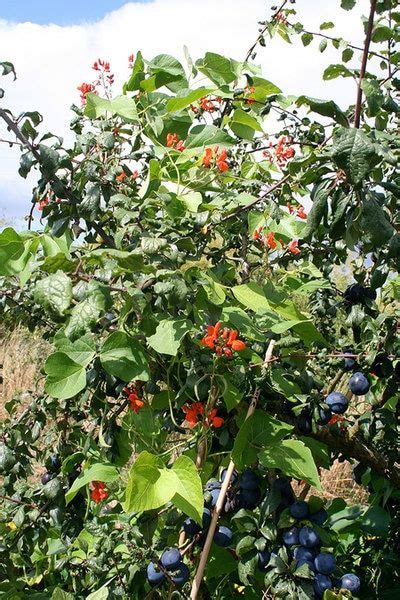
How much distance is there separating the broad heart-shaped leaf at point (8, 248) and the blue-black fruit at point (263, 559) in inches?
28.7

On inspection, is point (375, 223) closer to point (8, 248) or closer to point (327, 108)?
point (327, 108)

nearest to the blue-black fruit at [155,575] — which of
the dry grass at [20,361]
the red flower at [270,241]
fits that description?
the red flower at [270,241]

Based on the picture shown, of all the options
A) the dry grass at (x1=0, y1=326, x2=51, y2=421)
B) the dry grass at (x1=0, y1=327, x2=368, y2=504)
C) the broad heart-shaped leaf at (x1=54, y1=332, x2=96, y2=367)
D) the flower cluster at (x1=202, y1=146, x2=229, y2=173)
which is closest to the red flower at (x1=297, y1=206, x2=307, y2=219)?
the flower cluster at (x1=202, y1=146, x2=229, y2=173)

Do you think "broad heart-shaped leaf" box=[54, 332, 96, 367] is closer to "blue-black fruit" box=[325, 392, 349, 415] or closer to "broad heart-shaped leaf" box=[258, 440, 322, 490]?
"broad heart-shaped leaf" box=[258, 440, 322, 490]

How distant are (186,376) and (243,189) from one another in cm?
65

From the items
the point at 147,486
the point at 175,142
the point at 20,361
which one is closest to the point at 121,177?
the point at 175,142

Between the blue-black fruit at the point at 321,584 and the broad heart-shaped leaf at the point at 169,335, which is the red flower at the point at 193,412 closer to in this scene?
the broad heart-shaped leaf at the point at 169,335

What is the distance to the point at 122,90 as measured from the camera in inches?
61.4

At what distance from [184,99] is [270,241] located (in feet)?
1.25

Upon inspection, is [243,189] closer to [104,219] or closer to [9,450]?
[104,219]

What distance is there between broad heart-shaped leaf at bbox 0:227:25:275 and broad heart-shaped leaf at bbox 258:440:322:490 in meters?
0.59

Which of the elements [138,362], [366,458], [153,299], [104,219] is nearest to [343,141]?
[153,299]

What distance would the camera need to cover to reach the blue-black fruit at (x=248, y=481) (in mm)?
1354

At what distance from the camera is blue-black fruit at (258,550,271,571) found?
1.28 meters
